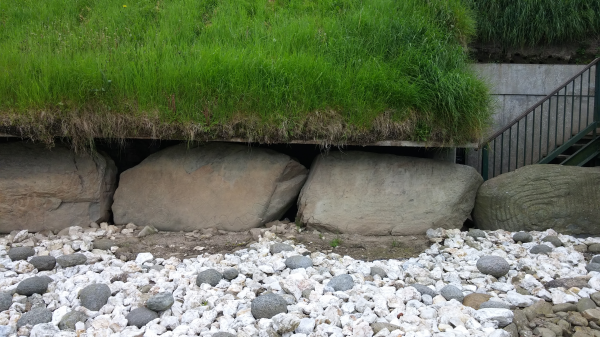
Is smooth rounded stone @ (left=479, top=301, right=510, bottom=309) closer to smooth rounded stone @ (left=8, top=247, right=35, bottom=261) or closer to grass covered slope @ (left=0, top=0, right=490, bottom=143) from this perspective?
grass covered slope @ (left=0, top=0, right=490, bottom=143)

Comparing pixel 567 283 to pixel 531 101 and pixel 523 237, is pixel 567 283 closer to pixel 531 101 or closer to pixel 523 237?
pixel 523 237

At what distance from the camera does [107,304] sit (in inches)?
113

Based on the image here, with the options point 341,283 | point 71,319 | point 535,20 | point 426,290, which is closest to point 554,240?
point 426,290

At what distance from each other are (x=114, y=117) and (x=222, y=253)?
5.09 ft

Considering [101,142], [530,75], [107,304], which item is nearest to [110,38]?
[101,142]

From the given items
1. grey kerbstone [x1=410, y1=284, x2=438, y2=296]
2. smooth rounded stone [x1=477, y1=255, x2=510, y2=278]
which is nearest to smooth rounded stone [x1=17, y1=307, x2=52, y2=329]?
grey kerbstone [x1=410, y1=284, x2=438, y2=296]

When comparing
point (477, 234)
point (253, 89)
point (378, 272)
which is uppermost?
point (253, 89)

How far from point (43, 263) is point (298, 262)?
1.85 meters

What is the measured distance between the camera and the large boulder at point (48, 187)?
4391mm

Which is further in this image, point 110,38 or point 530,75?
point 530,75

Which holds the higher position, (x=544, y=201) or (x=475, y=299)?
(x=475, y=299)

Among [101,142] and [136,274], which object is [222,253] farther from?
[101,142]

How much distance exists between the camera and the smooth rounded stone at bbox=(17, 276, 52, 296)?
3.04 m

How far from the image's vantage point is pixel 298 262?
3480mm
